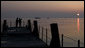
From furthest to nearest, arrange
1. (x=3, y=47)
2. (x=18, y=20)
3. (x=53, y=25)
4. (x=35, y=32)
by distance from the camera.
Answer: (x=18, y=20) < (x=35, y=32) < (x=3, y=47) < (x=53, y=25)

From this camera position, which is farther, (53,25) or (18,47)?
(18,47)

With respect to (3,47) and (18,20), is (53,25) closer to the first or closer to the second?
(3,47)

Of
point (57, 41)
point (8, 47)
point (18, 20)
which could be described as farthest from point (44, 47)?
point (18, 20)

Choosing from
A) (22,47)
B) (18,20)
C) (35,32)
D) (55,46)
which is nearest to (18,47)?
(22,47)

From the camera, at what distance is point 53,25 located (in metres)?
8.77

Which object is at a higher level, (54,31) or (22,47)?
(54,31)

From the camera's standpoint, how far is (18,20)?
33219 mm

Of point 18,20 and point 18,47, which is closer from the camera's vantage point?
point 18,47

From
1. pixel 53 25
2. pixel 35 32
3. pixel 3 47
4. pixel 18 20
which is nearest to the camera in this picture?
pixel 53 25

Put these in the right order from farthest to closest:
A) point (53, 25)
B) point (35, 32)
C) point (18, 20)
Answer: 1. point (18, 20)
2. point (35, 32)
3. point (53, 25)

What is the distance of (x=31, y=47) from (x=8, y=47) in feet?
3.97

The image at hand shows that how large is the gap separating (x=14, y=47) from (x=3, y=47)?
58 centimetres

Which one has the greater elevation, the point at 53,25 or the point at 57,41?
the point at 53,25

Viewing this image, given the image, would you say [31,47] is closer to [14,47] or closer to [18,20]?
[14,47]
